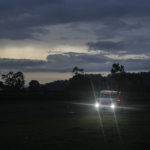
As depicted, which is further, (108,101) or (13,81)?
(13,81)

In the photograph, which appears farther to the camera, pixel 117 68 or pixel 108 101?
pixel 117 68

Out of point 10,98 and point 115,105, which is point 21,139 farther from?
point 10,98

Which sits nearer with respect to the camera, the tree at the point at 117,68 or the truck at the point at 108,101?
the truck at the point at 108,101

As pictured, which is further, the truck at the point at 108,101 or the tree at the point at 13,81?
the tree at the point at 13,81

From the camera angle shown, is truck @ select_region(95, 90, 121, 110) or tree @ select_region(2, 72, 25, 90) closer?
truck @ select_region(95, 90, 121, 110)

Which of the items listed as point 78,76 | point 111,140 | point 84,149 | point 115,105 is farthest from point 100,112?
point 78,76

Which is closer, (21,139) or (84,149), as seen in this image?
(84,149)

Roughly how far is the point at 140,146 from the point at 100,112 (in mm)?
12641

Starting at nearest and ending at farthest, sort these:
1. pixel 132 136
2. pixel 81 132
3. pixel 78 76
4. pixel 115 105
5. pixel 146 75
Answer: pixel 132 136, pixel 81 132, pixel 115 105, pixel 78 76, pixel 146 75

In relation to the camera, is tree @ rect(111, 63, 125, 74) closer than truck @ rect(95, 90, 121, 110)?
No

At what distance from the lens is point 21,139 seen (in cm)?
1178

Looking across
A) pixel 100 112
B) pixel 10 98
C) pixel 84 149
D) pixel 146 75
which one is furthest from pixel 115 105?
pixel 146 75

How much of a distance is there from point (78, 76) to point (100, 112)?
292 ft

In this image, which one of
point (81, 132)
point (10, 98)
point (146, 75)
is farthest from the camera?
point (146, 75)
